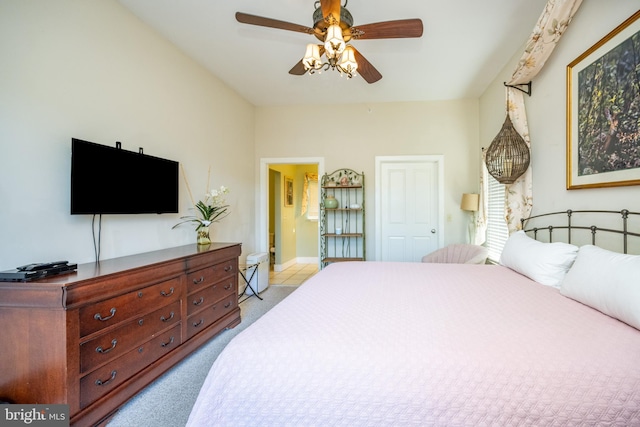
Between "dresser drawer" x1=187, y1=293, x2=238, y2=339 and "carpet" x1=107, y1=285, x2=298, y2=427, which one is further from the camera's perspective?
"dresser drawer" x1=187, y1=293, x2=238, y2=339

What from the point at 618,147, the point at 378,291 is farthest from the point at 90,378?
the point at 618,147

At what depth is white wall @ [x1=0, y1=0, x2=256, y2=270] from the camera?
5.66 ft

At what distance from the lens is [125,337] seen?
1851 mm

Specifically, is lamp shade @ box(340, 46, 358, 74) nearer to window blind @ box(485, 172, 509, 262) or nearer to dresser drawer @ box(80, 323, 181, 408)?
dresser drawer @ box(80, 323, 181, 408)

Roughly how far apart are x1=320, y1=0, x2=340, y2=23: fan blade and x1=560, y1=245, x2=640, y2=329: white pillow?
2.00m

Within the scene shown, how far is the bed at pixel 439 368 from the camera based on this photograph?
3.07 feet

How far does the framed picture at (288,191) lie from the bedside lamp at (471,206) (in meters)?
3.59

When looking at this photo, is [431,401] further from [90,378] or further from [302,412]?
[90,378]

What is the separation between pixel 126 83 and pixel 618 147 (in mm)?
3537

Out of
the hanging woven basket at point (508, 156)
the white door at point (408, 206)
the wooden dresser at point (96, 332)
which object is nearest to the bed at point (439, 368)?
the wooden dresser at point (96, 332)

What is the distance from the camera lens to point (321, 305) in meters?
1.52

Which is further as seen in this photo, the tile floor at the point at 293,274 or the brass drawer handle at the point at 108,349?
the tile floor at the point at 293,274

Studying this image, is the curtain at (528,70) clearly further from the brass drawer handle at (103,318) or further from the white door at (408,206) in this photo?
the brass drawer handle at (103,318)

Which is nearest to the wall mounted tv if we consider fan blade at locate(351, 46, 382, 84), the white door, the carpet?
the carpet
